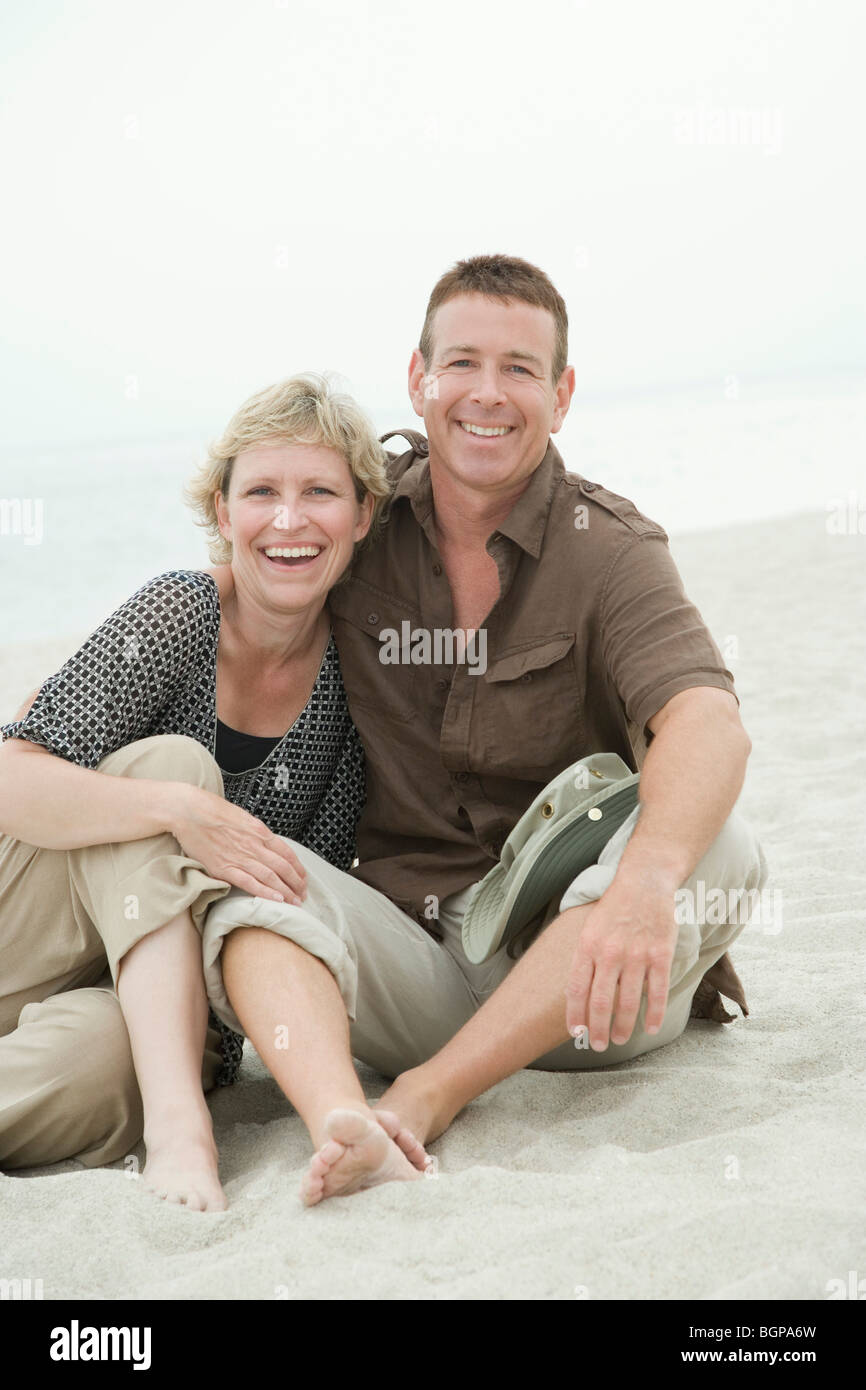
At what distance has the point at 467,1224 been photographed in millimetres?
1706

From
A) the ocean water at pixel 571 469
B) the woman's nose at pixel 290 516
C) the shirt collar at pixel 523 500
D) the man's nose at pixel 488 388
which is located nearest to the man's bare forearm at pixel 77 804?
the woman's nose at pixel 290 516

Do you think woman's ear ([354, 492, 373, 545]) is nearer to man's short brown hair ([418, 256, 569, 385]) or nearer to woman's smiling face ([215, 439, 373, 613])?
woman's smiling face ([215, 439, 373, 613])

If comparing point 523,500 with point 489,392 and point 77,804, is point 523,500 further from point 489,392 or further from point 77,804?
point 77,804

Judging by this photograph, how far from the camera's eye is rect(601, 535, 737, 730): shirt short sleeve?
2.32m

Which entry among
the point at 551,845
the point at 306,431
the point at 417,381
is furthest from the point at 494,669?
the point at 417,381

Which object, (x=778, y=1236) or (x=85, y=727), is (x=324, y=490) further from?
(x=778, y=1236)

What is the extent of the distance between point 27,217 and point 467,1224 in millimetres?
25022

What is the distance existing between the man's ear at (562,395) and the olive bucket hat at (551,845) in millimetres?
822

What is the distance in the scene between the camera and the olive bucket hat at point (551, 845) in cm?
227

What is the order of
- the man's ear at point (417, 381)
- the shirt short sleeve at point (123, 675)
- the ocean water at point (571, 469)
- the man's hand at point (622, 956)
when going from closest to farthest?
the man's hand at point (622, 956), the shirt short sleeve at point (123, 675), the man's ear at point (417, 381), the ocean water at point (571, 469)

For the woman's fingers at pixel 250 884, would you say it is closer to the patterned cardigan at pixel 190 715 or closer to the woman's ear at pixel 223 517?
the patterned cardigan at pixel 190 715

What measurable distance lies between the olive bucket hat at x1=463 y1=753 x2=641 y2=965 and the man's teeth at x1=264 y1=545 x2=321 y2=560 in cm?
69

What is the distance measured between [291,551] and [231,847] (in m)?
0.68

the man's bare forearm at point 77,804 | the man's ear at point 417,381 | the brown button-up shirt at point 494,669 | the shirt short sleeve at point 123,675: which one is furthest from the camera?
the man's ear at point 417,381
